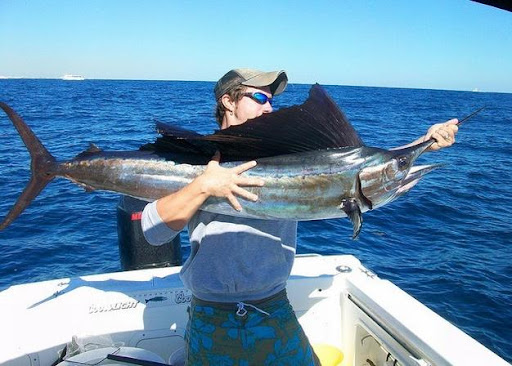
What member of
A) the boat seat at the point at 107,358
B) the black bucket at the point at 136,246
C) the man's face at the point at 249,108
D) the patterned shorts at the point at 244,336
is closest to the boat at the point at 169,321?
the boat seat at the point at 107,358

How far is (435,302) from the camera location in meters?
4.84

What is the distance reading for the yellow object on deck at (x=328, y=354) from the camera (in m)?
2.67

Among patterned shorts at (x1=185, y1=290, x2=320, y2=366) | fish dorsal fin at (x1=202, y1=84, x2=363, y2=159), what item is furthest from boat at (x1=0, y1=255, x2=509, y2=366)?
fish dorsal fin at (x1=202, y1=84, x2=363, y2=159)

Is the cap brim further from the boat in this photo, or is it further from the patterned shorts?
the boat

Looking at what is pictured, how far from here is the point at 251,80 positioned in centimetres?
181

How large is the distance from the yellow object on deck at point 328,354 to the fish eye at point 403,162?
145 centimetres

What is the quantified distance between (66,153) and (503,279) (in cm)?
923

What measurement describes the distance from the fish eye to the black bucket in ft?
6.58

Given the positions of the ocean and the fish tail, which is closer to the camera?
the fish tail

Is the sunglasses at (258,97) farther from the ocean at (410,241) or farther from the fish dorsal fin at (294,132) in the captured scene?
the ocean at (410,241)

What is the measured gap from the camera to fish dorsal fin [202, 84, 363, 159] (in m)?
1.75

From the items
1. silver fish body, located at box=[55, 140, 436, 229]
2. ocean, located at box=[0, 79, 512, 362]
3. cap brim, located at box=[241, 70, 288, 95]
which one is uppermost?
cap brim, located at box=[241, 70, 288, 95]

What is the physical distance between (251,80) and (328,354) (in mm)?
1784

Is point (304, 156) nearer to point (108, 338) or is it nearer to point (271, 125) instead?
point (271, 125)
